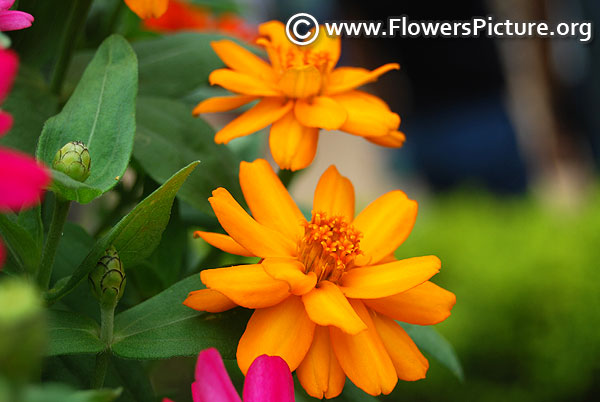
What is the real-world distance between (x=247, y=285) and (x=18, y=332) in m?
0.13

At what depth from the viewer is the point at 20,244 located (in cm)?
22

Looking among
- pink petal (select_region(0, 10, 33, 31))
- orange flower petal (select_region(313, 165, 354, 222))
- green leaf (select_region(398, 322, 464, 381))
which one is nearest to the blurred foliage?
green leaf (select_region(398, 322, 464, 381))

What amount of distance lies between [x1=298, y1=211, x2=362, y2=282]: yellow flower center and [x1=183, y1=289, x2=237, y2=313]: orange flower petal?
0.12 feet

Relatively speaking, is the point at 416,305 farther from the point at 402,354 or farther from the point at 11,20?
the point at 11,20

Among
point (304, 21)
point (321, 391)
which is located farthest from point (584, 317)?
point (321, 391)

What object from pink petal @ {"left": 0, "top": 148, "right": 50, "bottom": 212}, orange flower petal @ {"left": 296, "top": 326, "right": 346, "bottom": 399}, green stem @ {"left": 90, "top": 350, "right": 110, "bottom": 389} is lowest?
orange flower petal @ {"left": 296, "top": 326, "right": 346, "bottom": 399}

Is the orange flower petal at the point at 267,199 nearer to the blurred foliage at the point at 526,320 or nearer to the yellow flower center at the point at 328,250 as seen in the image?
the yellow flower center at the point at 328,250

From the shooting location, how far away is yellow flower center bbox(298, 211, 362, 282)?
0.25m

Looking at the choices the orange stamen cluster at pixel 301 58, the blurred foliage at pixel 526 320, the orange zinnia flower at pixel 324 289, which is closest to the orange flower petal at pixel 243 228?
the orange zinnia flower at pixel 324 289

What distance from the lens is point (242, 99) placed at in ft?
1.02

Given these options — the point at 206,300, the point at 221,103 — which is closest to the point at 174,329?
the point at 206,300

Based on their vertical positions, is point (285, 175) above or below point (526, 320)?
above

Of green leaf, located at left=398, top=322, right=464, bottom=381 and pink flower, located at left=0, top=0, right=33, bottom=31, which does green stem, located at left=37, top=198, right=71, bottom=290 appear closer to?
pink flower, located at left=0, top=0, right=33, bottom=31

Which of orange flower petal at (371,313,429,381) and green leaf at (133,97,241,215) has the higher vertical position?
green leaf at (133,97,241,215)
